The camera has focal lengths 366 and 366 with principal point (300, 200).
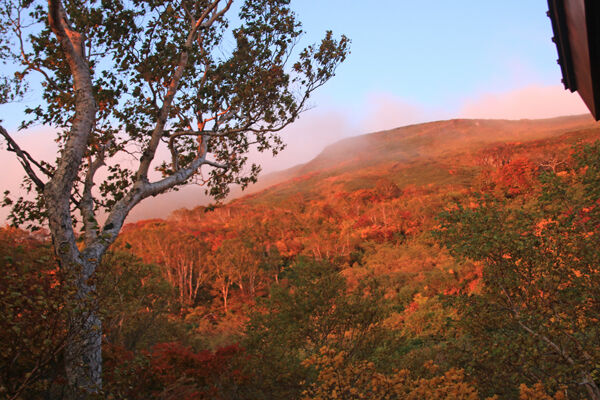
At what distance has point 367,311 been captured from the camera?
11695mm

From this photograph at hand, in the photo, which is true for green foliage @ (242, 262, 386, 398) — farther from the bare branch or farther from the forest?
the bare branch

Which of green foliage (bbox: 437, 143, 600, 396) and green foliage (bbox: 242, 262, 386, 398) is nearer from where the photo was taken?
green foliage (bbox: 437, 143, 600, 396)

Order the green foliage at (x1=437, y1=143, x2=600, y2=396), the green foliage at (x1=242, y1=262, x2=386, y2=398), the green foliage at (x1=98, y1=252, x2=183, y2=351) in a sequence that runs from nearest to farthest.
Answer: the green foliage at (x1=437, y1=143, x2=600, y2=396), the green foliage at (x1=242, y1=262, x2=386, y2=398), the green foliage at (x1=98, y1=252, x2=183, y2=351)

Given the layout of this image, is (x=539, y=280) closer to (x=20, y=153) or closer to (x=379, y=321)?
(x=379, y=321)

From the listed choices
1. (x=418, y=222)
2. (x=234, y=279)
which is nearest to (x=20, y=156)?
(x=234, y=279)

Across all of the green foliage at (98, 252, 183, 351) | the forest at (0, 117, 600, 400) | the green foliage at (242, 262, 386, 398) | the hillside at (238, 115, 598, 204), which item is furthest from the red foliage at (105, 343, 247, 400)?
the hillside at (238, 115, 598, 204)

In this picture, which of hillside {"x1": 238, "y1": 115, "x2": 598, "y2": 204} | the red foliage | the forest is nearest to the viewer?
the forest

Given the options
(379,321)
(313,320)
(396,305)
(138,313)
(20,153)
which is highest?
(20,153)

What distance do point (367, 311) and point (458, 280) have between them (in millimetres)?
15554

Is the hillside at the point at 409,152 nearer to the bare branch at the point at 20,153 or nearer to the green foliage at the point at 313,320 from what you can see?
the green foliage at the point at 313,320

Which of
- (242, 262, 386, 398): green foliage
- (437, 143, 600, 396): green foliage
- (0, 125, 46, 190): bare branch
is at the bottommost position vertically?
(242, 262, 386, 398): green foliage

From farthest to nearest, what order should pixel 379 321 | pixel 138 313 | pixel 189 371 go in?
pixel 138 313
pixel 379 321
pixel 189 371

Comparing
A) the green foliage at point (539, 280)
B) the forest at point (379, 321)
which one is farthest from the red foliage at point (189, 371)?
the green foliage at point (539, 280)

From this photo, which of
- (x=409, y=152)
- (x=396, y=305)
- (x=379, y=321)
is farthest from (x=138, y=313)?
(x=409, y=152)
